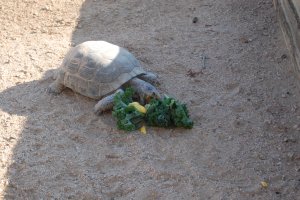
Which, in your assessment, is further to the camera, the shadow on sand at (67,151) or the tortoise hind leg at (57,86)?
the tortoise hind leg at (57,86)

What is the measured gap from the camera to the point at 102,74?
15.4 feet

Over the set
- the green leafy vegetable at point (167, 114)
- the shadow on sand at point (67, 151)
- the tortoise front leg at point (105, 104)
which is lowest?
the shadow on sand at point (67, 151)

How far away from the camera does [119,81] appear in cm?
474

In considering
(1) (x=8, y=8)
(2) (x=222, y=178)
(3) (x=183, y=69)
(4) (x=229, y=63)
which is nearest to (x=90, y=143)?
(2) (x=222, y=178)

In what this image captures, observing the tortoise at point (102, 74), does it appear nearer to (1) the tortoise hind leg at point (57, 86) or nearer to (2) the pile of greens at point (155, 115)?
(1) the tortoise hind leg at point (57, 86)

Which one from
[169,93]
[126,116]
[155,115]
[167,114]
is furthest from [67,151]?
[169,93]

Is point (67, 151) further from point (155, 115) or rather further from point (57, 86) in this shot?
point (57, 86)

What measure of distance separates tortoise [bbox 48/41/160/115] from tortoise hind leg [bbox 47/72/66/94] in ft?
0.03

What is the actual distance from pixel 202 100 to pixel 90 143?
122cm

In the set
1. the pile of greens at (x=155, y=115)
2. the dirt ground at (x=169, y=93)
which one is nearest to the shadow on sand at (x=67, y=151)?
the dirt ground at (x=169, y=93)

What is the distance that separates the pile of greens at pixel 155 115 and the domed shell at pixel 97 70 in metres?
0.29

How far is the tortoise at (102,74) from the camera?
4711 millimetres

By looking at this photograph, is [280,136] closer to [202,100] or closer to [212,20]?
[202,100]

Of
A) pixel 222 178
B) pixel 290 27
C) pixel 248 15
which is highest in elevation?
pixel 290 27
